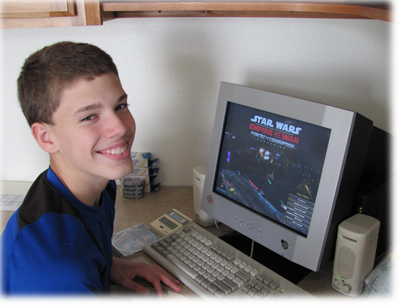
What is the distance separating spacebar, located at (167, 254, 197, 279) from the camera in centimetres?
100

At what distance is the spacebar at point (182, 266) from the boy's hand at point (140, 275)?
0.04 meters

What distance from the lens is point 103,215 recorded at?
3.50 ft

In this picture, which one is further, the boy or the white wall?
the white wall

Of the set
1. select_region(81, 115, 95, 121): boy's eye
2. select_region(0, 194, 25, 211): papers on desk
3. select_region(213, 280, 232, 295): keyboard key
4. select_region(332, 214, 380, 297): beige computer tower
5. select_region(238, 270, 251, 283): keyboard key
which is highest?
select_region(81, 115, 95, 121): boy's eye

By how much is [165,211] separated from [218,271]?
44 cm

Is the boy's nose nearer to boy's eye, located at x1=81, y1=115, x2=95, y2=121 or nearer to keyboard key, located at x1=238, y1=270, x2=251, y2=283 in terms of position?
boy's eye, located at x1=81, y1=115, x2=95, y2=121

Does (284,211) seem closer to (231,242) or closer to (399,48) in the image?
(231,242)

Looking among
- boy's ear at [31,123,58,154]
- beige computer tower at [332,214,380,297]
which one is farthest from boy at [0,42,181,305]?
beige computer tower at [332,214,380,297]

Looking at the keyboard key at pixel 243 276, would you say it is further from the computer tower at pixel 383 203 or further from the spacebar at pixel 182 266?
the computer tower at pixel 383 203

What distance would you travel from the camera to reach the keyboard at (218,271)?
92 cm

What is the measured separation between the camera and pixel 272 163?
100 centimetres

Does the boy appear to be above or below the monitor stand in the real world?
above

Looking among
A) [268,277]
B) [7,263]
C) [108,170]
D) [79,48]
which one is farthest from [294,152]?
[7,263]

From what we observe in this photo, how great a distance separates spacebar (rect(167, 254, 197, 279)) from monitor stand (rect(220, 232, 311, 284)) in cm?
21
